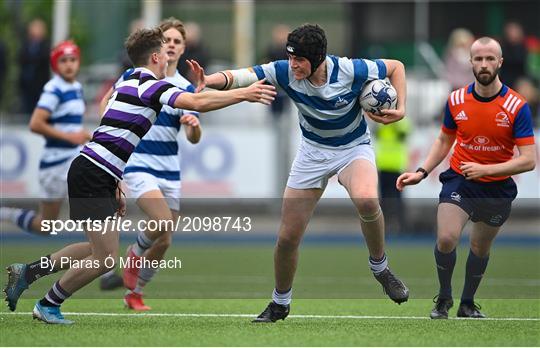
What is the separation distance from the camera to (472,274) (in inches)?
400

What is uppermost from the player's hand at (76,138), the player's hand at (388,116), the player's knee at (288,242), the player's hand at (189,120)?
the player's hand at (388,116)

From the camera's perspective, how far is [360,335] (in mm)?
8688

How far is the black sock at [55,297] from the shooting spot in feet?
30.0

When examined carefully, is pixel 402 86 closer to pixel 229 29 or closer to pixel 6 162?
pixel 6 162

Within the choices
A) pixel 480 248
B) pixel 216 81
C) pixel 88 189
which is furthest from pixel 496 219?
pixel 88 189

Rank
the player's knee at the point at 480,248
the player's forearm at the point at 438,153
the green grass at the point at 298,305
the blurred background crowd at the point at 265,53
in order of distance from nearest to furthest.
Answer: the green grass at the point at 298,305
the player's forearm at the point at 438,153
the player's knee at the point at 480,248
the blurred background crowd at the point at 265,53

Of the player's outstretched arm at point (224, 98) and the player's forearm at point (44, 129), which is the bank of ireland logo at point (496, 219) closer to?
the player's outstretched arm at point (224, 98)

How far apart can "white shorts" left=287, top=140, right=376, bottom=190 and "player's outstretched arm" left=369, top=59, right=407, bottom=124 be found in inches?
13.6

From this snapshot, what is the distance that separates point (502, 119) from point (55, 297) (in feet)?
12.0

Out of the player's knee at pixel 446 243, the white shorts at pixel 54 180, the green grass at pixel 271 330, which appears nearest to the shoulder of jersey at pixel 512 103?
the player's knee at pixel 446 243

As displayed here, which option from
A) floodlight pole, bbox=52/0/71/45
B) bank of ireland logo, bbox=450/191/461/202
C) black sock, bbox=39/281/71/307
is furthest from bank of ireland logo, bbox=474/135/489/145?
floodlight pole, bbox=52/0/71/45

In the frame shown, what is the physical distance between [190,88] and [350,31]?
1621cm

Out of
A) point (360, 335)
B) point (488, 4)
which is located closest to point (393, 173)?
point (488, 4)

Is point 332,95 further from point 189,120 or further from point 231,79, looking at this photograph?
point 189,120
